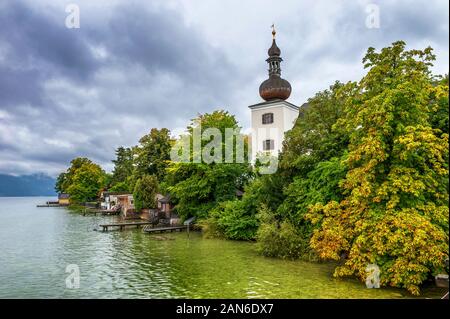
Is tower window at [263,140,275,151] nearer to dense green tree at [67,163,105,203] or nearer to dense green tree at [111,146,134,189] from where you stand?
dense green tree at [111,146,134,189]

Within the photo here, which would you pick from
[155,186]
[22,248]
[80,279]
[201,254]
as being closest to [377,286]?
[201,254]

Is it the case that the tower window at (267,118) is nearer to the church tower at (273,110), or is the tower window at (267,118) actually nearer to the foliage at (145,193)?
the church tower at (273,110)

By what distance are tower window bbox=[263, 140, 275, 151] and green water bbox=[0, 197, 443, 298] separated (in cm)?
1838

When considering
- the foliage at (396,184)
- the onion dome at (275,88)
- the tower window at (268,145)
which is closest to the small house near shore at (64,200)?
the tower window at (268,145)

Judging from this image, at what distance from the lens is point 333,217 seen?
52.3 ft

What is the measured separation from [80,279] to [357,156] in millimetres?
13663

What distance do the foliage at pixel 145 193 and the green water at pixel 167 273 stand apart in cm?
2014

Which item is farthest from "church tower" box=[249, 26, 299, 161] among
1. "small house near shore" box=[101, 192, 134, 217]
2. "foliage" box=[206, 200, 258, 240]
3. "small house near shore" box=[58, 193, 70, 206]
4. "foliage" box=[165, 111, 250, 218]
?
"small house near shore" box=[58, 193, 70, 206]

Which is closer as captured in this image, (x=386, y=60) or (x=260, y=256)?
(x=386, y=60)

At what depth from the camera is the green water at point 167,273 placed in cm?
1396

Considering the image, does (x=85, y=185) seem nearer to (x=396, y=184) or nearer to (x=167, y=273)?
(x=167, y=273)

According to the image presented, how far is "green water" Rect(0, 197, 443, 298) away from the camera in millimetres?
13961

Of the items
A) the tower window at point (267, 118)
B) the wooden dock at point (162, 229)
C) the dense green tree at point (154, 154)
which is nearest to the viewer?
the wooden dock at point (162, 229)

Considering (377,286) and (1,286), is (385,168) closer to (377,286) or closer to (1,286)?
(377,286)
